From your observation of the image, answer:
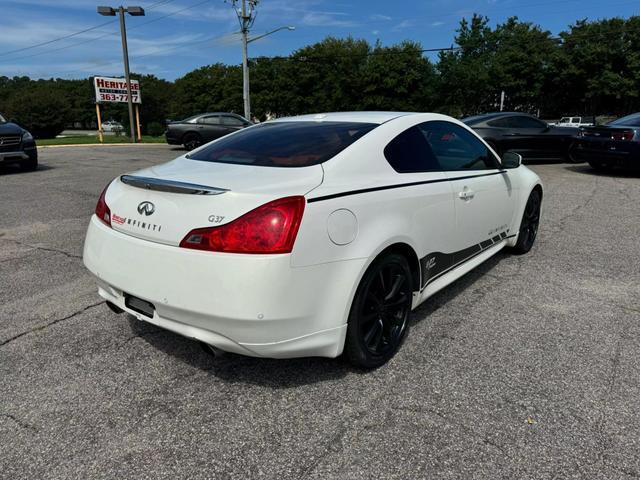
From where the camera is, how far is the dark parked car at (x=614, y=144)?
9977 millimetres

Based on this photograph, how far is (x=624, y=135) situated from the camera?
10.0 meters

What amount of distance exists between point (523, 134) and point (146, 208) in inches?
463

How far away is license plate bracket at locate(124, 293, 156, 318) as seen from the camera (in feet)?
7.96

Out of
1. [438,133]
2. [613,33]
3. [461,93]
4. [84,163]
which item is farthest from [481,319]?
[613,33]

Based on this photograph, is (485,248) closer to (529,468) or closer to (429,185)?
(429,185)

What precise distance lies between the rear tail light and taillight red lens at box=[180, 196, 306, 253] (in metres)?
10.5

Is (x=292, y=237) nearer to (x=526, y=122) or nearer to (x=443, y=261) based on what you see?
(x=443, y=261)

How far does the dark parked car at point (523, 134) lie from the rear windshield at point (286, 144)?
9.33m

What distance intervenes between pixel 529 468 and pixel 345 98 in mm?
54834

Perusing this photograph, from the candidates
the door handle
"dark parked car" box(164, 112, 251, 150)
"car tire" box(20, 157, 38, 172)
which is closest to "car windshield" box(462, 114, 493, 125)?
"dark parked car" box(164, 112, 251, 150)

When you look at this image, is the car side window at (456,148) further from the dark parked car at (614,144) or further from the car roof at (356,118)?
the dark parked car at (614,144)

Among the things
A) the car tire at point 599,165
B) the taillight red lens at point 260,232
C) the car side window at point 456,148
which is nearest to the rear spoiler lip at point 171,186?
the taillight red lens at point 260,232

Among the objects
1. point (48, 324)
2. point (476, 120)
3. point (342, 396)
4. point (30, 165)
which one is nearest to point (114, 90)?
point (30, 165)

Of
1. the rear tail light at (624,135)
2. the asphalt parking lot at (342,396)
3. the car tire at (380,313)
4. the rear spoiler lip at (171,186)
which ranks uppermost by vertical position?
the rear tail light at (624,135)
